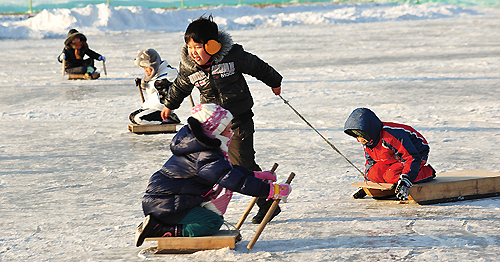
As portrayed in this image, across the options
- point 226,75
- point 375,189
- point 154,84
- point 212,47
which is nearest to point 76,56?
point 154,84

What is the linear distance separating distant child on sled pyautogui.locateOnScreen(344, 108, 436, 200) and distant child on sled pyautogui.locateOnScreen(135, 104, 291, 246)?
1.04 m

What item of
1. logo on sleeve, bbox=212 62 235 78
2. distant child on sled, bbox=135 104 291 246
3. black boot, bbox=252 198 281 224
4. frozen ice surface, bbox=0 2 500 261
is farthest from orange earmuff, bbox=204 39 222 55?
frozen ice surface, bbox=0 2 500 261

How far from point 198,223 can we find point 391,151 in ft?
5.84

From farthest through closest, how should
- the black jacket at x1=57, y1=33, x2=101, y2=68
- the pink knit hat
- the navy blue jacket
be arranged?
the black jacket at x1=57, y1=33, x2=101, y2=68
the pink knit hat
the navy blue jacket

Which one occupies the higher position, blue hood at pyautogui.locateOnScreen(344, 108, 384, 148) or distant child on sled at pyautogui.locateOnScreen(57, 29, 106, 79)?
blue hood at pyautogui.locateOnScreen(344, 108, 384, 148)

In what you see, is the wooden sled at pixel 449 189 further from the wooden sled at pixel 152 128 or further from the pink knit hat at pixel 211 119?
the wooden sled at pixel 152 128

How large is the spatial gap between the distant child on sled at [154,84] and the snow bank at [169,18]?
769 inches

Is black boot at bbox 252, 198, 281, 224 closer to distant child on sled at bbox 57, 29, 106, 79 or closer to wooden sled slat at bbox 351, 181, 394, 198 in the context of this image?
wooden sled slat at bbox 351, 181, 394, 198

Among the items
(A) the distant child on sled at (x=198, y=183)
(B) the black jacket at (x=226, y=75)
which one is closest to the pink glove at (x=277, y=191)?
(A) the distant child on sled at (x=198, y=183)

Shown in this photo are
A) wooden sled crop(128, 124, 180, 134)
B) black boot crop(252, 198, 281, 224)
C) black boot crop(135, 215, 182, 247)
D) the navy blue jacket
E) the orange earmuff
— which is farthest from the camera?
wooden sled crop(128, 124, 180, 134)

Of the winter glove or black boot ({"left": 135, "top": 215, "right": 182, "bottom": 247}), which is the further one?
the winter glove

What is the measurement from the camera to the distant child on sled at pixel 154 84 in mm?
6879

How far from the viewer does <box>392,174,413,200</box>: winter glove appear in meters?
3.83

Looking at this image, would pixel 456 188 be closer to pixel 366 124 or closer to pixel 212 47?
pixel 366 124
